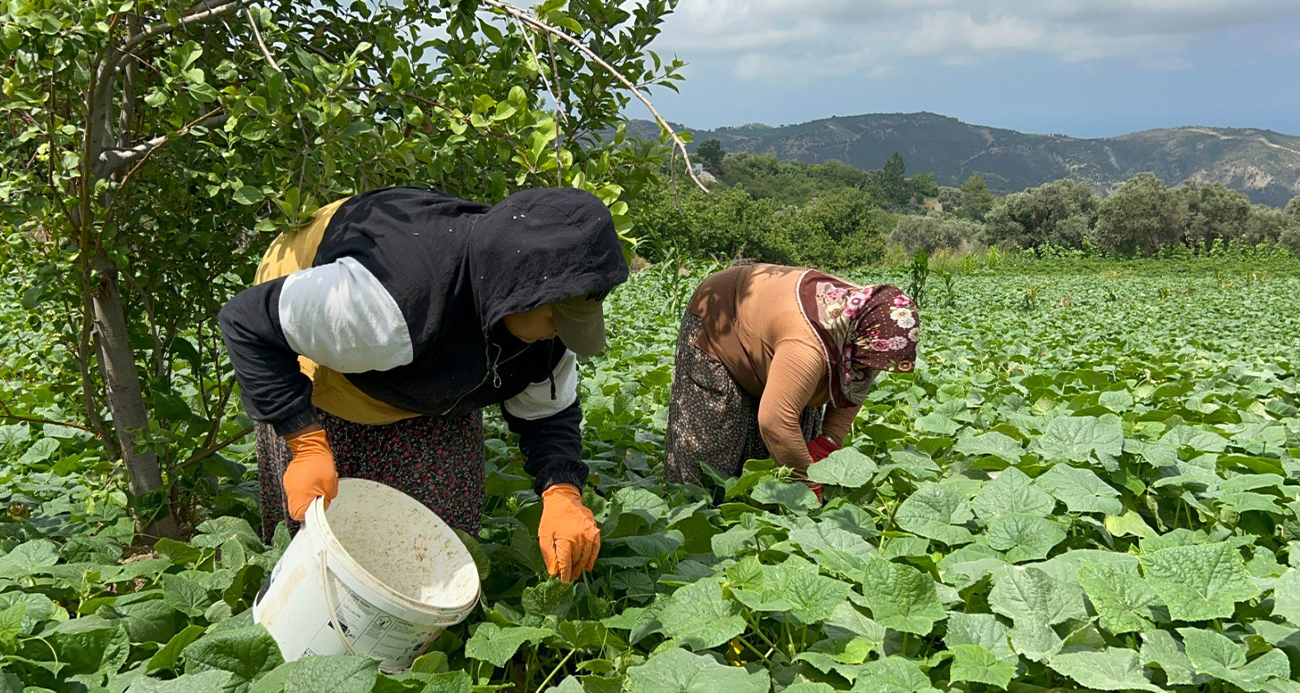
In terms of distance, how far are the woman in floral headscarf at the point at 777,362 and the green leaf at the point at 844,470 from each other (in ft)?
0.66

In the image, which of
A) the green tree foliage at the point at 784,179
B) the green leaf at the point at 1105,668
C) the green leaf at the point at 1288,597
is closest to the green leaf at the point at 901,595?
the green leaf at the point at 1105,668

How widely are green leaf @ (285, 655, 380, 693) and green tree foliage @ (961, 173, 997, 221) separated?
10714 centimetres

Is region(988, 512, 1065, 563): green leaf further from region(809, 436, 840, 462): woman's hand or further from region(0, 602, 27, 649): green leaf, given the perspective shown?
region(0, 602, 27, 649): green leaf

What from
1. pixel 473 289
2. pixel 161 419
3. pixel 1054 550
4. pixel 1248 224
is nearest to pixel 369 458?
pixel 473 289

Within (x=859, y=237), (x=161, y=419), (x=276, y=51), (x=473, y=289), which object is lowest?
(x=859, y=237)

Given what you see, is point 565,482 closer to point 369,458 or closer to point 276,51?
point 369,458

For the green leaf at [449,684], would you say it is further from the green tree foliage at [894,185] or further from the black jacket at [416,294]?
the green tree foliage at [894,185]

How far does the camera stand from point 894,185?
405 ft

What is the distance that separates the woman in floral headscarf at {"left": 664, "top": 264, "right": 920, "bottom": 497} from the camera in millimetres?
2602

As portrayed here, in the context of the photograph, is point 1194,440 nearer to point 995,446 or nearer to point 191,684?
point 995,446

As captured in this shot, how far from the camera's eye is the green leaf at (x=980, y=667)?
1.50 metres

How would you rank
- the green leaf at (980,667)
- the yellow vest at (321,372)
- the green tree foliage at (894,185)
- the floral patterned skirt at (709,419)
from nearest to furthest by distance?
the green leaf at (980,667) < the yellow vest at (321,372) < the floral patterned skirt at (709,419) < the green tree foliage at (894,185)

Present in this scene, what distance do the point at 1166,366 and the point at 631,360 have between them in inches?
117

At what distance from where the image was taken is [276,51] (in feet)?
8.20
